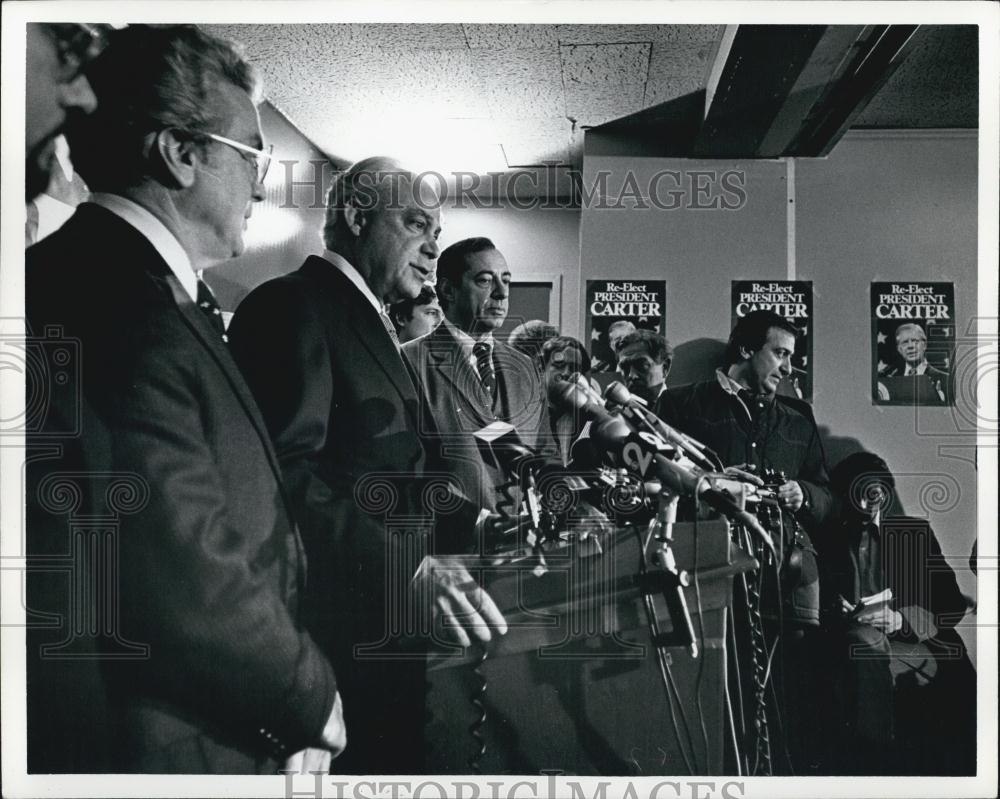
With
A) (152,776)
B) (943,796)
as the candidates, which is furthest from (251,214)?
(943,796)

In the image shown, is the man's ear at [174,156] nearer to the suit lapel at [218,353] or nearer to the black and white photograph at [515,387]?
the black and white photograph at [515,387]

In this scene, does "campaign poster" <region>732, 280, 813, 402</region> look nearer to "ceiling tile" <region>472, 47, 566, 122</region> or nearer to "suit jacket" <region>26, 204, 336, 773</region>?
"ceiling tile" <region>472, 47, 566, 122</region>

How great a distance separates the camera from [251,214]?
7.67 ft

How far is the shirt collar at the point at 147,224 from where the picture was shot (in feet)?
7.41

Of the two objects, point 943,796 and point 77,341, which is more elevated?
point 77,341

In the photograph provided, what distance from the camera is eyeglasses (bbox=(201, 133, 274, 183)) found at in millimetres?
2328

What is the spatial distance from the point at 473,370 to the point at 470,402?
0.29 feet

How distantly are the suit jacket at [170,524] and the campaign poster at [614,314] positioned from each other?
926 millimetres

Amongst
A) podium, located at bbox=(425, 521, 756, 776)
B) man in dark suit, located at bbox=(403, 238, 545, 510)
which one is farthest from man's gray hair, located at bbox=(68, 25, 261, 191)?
podium, located at bbox=(425, 521, 756, 776)

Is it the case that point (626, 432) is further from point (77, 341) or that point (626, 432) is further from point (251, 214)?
point (77, 341)

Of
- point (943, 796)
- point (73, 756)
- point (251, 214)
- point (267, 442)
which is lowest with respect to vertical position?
point (943, 796)

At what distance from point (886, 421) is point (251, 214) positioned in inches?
72.1

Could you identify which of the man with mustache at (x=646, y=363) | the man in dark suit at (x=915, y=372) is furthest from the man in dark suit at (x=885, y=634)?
the man with mustache at (x=646, y=363)

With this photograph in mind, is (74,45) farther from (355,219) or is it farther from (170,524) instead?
(170,524)
